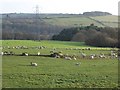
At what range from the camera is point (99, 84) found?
70.5ft

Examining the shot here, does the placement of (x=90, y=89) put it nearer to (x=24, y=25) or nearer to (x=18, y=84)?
(x=18, y=84)

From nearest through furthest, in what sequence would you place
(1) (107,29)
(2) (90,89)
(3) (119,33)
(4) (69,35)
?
(2) (90,89), (3) (119,33), (1) (107,29), (4) (69,35)

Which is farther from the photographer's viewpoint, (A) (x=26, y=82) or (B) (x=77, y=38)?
(B) (x=77, y=38)

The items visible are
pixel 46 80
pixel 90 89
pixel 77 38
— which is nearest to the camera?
pixel 90 89

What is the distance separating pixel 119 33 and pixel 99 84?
64.0m

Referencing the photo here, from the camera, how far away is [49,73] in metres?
26.1

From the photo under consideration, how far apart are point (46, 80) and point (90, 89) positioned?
3999 mm

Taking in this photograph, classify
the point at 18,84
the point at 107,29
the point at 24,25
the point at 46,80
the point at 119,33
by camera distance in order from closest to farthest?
the point at 18,84
the point at 46,80
the point at 119,33
the point at 107,29
the point at 24,25

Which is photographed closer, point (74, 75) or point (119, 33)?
point (74, 75)

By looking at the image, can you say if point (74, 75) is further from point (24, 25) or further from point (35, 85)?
point (24, 25)

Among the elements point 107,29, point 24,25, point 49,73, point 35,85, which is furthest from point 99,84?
point 24,25

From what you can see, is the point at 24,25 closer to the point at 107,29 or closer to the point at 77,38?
the point at 77,38

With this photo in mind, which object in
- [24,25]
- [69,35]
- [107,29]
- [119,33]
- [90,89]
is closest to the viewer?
[90,89]

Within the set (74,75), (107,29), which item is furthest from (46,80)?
(107,29)
